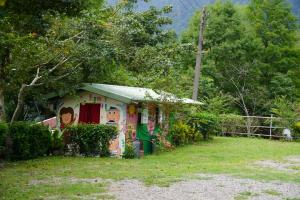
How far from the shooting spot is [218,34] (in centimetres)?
4381

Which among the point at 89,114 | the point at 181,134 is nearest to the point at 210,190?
the point at 89,114

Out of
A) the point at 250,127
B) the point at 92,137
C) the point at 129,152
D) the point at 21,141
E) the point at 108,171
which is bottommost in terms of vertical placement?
the point at 108,171

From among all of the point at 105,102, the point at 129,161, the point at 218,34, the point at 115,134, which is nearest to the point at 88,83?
the point at 105,102

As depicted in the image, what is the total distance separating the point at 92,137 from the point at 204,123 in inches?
431

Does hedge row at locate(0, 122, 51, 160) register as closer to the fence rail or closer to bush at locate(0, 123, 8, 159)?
bush at locate(0, 123, 8, 159)

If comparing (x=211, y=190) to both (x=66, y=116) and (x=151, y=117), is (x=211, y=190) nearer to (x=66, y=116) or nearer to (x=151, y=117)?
(x=66, y=116)

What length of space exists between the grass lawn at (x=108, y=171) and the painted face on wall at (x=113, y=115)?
6.21ft

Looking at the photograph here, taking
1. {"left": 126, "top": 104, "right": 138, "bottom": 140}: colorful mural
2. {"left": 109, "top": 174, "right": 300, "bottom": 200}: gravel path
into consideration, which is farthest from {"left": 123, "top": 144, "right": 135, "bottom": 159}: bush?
{"left": 109, "top": 174, "right": 300, "bottom": 200}: gravel path

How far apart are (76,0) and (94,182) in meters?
4.52

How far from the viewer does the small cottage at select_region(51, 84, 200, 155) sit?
17219 millimetres

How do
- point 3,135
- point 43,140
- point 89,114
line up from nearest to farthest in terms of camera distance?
point 3,135 → point 43,140 → point 89,114

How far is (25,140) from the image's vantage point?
1469 centimetres

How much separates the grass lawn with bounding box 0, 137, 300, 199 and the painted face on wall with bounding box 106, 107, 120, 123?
6.21 feet

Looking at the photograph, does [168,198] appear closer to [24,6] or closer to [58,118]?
[24,6]
